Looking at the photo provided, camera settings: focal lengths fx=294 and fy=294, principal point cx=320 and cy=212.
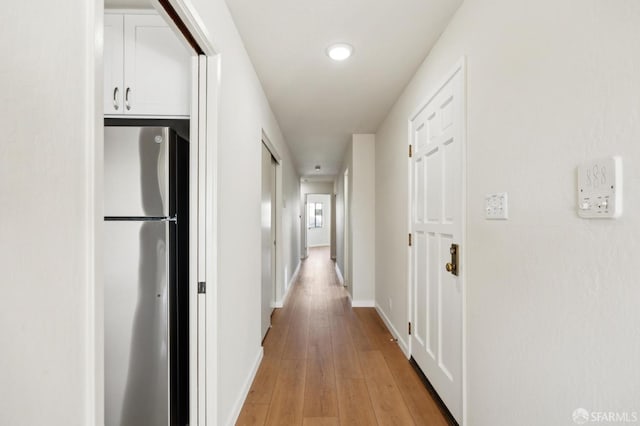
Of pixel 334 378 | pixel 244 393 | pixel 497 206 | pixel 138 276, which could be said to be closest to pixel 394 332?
pixel 334 378

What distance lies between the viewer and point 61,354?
615mm

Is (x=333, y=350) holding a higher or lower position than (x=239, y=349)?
lower

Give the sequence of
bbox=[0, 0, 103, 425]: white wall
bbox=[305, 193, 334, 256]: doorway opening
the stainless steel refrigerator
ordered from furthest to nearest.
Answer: bbox=[305, 193, 334, 256]: doorway opening → the stainless steel refrigerator → bbox=[0, 0, 103, 425]: white wall

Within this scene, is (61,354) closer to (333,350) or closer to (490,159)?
(490,159)

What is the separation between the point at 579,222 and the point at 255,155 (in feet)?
7.19

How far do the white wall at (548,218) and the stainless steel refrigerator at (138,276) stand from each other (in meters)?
1.63

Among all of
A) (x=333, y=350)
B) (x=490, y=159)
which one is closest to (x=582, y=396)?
(x=490, y=159)

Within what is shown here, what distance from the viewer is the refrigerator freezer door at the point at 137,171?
60.0 inches

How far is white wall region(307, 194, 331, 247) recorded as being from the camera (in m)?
13.0

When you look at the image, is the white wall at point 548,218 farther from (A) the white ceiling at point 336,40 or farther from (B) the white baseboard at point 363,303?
(B) the white baseboard at point 363,303

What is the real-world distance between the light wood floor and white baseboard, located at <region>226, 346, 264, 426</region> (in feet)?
0.13

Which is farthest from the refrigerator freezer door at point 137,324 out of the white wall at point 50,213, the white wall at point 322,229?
the white wall at point 322,229

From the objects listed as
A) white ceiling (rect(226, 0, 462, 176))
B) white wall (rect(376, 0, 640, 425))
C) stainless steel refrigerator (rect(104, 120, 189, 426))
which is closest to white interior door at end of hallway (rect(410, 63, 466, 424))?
white wall (rect(376, 0, 640, 425))

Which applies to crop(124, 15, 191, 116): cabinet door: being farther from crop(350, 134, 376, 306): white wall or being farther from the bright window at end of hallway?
the bright window at end of hallway
